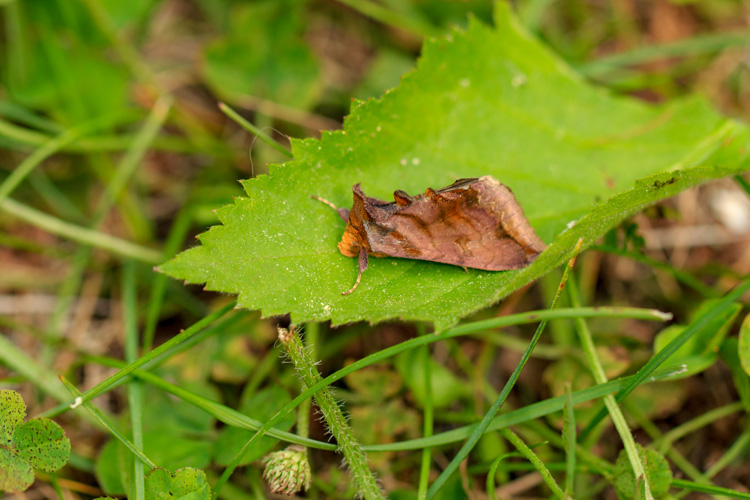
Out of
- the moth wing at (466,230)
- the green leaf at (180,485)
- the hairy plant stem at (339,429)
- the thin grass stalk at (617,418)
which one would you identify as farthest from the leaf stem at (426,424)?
the green leaf at (180,485)

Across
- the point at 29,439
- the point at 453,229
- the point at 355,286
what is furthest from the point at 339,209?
the point at 29,439

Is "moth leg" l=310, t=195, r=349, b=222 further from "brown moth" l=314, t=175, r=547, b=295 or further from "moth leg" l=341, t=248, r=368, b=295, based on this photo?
"moth leg" l=341, t=248, r=368, b=295

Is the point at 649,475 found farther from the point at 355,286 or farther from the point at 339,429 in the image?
the point at 355,286

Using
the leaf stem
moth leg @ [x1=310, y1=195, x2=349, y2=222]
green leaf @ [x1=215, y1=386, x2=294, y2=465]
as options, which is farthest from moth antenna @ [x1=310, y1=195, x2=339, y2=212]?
green leaf @ [x1=215, y1=386, x2=294, y2=465]

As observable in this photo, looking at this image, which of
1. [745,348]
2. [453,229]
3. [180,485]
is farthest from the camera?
[745,348]

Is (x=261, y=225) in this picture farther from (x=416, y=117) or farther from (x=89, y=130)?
(x=89, y=130)

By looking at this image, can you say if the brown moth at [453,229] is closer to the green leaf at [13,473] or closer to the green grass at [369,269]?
the green grass at [369,269]


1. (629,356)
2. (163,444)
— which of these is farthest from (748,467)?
(163,444)
